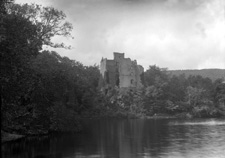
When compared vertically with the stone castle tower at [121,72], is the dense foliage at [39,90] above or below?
below

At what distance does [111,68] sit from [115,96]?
12.3 metres

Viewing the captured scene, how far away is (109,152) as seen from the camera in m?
25.9

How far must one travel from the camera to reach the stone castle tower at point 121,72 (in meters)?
104

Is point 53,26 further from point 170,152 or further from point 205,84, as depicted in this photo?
point 205,84

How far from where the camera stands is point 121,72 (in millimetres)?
103250

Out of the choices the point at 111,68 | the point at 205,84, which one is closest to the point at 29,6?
the point at 111,68

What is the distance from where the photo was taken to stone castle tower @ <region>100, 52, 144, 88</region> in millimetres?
103500

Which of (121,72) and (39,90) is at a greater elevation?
(121,72)

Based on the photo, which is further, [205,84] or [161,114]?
[205,84]

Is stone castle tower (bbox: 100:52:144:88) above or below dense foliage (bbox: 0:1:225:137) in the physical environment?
above

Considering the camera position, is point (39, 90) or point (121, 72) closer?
point (39, 90)

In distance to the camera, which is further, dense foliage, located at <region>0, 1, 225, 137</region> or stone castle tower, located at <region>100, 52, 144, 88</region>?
stone castle tower, located at <region>100, 52, 144, 88</region>

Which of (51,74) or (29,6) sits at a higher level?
(29,6)

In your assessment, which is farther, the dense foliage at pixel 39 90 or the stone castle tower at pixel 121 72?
the stone castle tower at pixel 121 72
